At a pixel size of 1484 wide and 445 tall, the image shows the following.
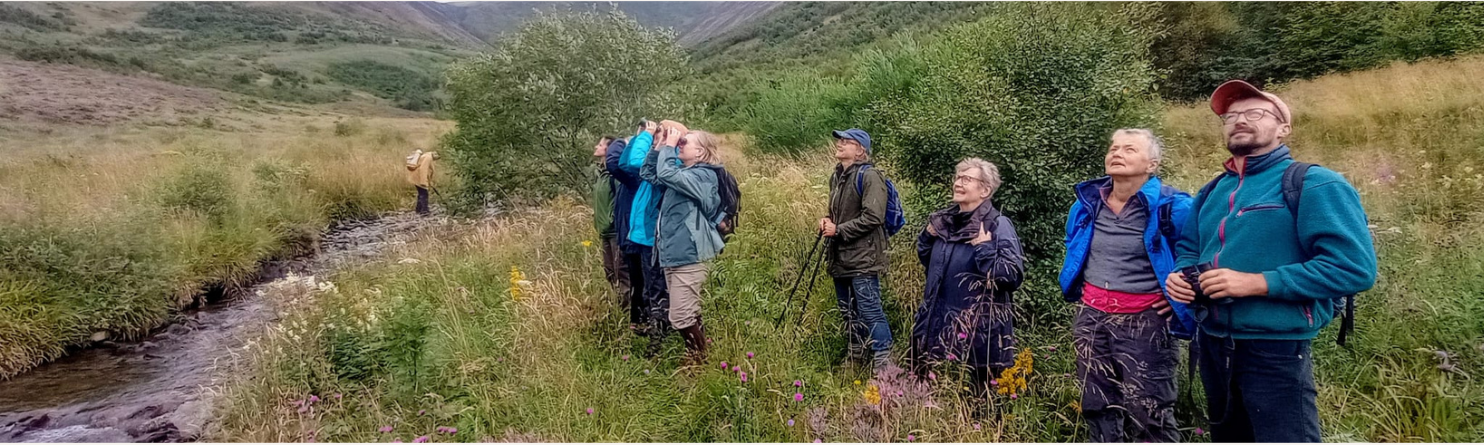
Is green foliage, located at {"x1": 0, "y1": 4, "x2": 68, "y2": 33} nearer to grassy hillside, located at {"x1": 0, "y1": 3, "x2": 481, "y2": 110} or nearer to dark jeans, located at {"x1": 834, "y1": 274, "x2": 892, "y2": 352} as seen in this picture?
grassy hillside, located at {"x1": 0, "y1": 3, "x2": 481, "y2": 110}

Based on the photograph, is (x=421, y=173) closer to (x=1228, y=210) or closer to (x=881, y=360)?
(x=881, y=360)

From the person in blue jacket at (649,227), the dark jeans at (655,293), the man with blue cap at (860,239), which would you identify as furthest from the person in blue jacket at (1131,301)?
the dark jeans at (655,293)

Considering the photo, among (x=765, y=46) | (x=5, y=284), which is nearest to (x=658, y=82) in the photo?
(x=5, y=284)

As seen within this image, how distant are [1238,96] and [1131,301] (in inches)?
35.0

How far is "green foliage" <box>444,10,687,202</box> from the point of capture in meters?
10.7

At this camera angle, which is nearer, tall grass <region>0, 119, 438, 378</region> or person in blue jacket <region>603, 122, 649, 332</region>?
person in blue jacket <region>603, 122, 649, 332</region>

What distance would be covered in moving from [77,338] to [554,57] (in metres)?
6.28

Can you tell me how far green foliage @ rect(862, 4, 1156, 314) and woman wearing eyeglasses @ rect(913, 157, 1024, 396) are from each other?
1.26 m

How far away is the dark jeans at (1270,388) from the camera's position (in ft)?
7.79

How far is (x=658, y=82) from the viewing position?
448 inches

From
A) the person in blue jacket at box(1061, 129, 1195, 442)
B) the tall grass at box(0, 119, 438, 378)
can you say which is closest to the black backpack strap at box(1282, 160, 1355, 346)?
the person in blue jacket at box(1061, 129, 1195, 442)

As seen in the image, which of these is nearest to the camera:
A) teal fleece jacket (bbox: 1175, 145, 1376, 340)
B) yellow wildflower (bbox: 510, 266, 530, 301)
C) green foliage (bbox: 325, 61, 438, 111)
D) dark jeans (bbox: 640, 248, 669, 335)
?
teal fleece jacket (bbox: 1175, 145, 1376, 340)

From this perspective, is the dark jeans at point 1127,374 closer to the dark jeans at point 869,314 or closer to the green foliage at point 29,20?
the dark jeans at point 869,314

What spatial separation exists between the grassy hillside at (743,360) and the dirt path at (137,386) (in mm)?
829
